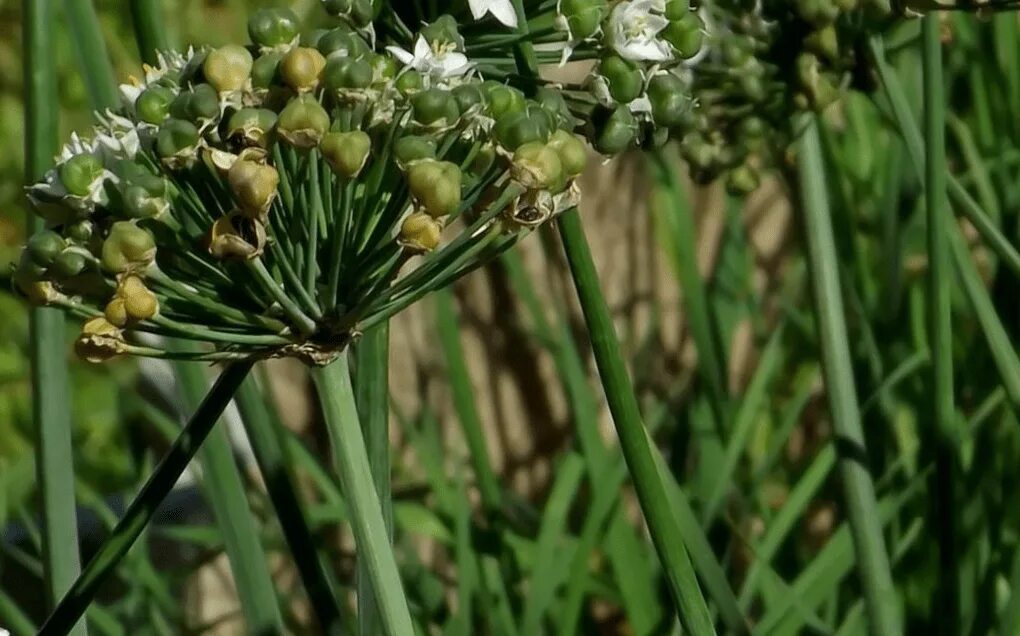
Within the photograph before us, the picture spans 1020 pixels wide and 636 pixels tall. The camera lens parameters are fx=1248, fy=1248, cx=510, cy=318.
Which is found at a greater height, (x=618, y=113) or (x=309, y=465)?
(x=618, y=113)

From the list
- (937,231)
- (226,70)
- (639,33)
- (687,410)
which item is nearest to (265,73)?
(226,70)

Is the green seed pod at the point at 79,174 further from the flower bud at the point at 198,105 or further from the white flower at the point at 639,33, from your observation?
the white flower at the point at 639,33

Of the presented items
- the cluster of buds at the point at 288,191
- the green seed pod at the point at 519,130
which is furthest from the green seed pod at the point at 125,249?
the green seed pod at the point at 519,130

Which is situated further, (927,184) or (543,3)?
(927,184)

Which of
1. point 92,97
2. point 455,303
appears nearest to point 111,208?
point 92,97

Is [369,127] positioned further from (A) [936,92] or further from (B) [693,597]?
(A) [936,92]

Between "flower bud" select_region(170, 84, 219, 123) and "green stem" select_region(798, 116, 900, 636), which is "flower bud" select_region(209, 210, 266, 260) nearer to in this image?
"flower bud" select_region(170, 84, 219, 123)
